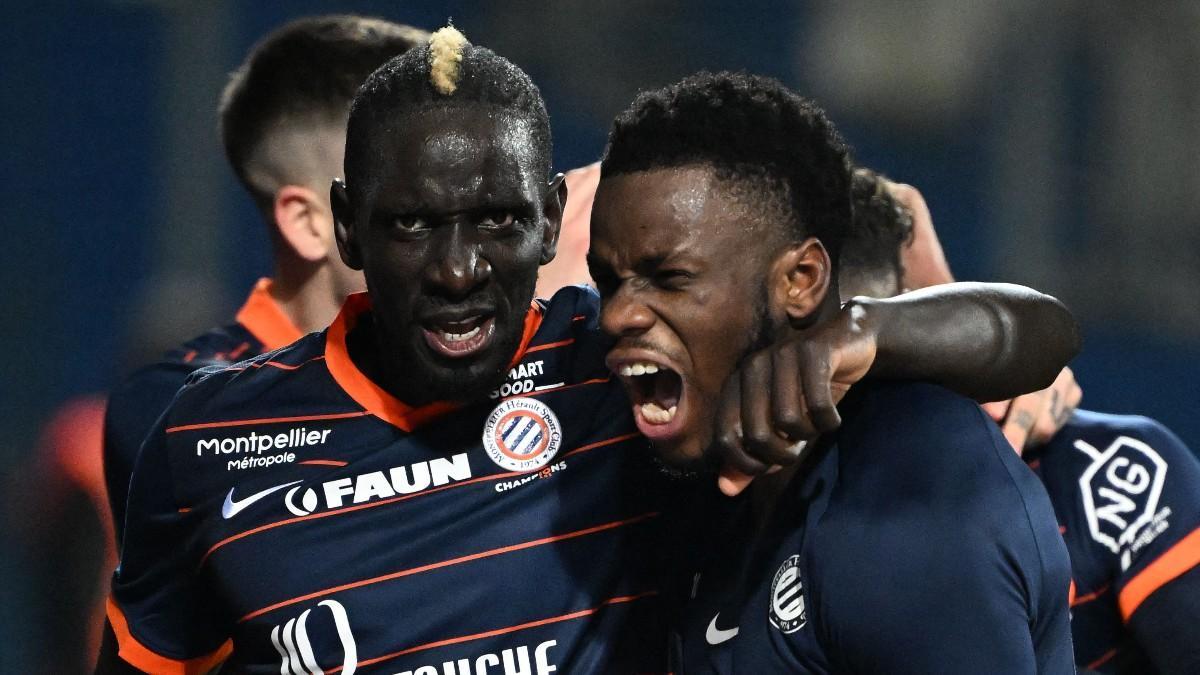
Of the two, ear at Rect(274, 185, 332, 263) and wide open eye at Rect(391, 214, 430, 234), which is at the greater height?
wide open eye at Rect(391, 214, 430, 234)

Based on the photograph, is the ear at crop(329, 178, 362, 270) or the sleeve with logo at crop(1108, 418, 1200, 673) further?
the sleeve with logo at crop(1108, 418, 1200, 673)

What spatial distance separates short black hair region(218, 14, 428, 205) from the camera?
3293mm

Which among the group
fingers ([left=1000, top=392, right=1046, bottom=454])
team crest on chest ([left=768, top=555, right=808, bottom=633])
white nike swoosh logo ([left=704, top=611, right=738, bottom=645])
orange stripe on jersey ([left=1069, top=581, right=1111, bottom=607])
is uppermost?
team crest on chest ([left=768, top=555, right=808, bottom=633])

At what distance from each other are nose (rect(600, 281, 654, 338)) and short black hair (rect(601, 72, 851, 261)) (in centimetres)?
16

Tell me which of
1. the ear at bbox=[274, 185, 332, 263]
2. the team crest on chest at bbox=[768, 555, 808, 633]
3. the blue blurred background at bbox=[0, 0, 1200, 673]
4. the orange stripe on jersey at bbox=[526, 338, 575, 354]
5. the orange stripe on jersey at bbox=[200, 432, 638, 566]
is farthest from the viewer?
the blue blurred background at bbox=[0, 0, 1200, 673]

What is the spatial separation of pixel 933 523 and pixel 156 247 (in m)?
4.97

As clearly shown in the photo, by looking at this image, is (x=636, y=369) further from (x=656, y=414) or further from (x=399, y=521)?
(x=399, y=521)

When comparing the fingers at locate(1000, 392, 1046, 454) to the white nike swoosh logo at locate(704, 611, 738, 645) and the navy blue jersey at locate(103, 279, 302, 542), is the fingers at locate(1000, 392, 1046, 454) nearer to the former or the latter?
the white nike swoosh logo at locate(704, 611, 738, 645)

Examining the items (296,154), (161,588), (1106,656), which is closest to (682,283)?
(161,588)

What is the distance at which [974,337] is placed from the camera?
79.4 inches

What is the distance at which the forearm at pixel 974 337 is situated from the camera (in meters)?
1.95

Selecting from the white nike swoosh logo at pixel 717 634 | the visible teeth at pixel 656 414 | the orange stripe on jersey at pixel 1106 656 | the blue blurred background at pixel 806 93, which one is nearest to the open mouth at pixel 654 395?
the visible teeth at pixel 656 414

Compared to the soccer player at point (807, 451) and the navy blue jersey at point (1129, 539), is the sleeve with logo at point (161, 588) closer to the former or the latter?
the soccer player at point (807, 451)

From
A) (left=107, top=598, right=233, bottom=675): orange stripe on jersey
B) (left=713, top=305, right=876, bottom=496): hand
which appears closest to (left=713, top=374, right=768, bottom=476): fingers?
(left=713, top=305, right=876, bottom=496): hand
